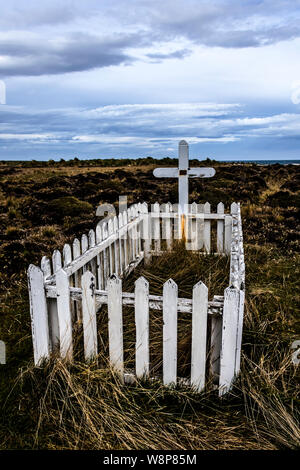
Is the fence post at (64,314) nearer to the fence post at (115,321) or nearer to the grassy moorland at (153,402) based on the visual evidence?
the grassy moorland at (153,402)

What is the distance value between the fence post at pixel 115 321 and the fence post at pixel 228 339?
0.79 m

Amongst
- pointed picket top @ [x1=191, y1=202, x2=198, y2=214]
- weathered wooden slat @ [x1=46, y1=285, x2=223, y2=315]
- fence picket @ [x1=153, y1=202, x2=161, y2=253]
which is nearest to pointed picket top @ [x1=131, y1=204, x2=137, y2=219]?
fence picket @ [x1=153, y1=202, x2=161, y2=253]

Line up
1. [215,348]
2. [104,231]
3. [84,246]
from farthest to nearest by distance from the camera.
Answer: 1. [104,231]
2. [84,246]
3. [215,348]

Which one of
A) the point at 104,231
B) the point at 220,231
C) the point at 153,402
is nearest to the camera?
the point at 153,402

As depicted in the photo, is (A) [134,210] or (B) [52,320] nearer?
(B) [52,320]

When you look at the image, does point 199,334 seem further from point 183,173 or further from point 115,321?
point 183,173

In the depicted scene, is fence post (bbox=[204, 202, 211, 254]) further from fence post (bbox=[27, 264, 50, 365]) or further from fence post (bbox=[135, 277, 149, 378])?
fence post (bbox=[27, 264, 50, 365])

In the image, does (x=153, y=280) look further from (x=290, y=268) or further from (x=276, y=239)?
(x=276, y=239)

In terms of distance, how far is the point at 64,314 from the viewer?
288 cm

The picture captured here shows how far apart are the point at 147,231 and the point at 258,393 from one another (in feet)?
12.0

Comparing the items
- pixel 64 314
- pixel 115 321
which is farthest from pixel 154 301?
pixel 64 314

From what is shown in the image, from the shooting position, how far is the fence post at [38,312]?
9.33 feet

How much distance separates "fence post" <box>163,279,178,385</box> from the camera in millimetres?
2609

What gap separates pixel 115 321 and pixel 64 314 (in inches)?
16.7
